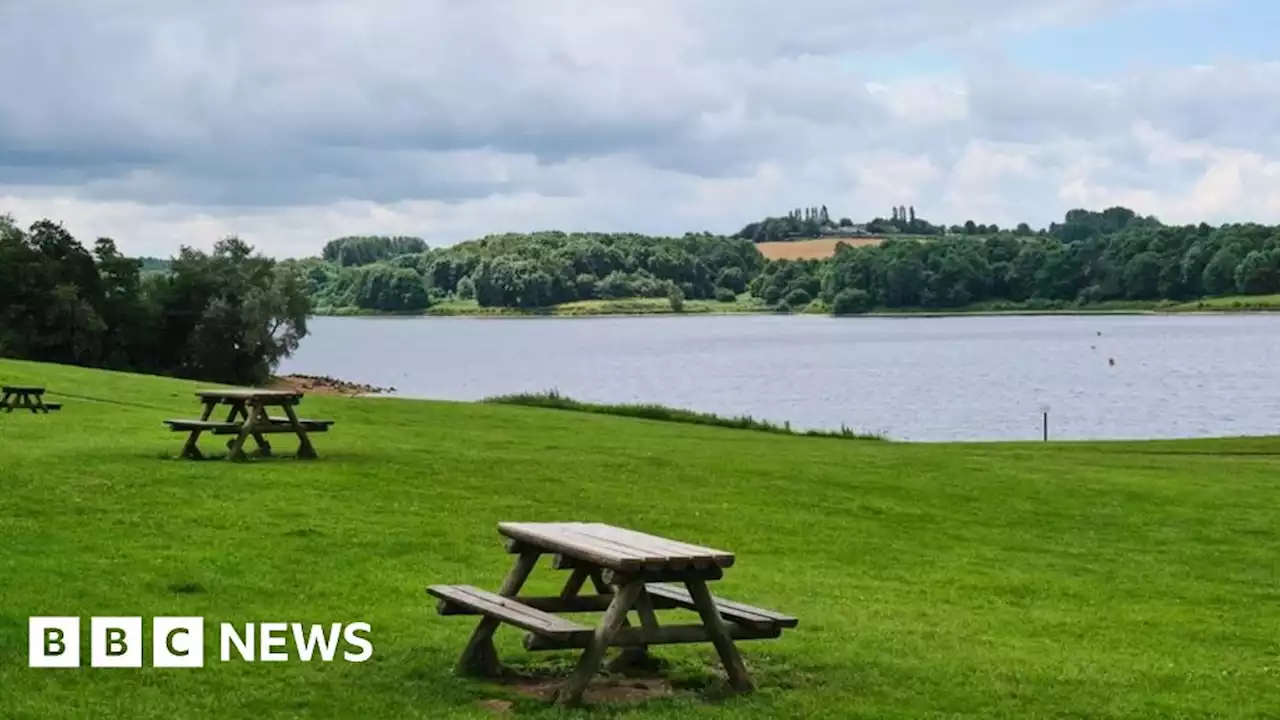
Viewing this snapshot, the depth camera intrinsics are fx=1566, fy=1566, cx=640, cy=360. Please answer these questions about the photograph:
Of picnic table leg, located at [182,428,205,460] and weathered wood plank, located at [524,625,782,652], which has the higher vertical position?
weathered wood plank, located at [524,625,782,652]

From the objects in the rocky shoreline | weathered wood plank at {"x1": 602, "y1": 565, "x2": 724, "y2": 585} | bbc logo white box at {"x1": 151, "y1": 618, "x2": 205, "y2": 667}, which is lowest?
the rocky shoreline

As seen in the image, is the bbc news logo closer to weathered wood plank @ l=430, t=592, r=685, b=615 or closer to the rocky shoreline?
weathered wood plank @ l=430, t=592, r=685, b=615

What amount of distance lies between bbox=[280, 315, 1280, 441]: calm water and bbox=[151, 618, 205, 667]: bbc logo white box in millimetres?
51066

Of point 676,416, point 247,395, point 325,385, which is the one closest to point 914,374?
point 325,385

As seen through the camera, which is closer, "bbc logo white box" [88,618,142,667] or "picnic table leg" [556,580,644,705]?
"picnic table leg" [556,580,644,705]

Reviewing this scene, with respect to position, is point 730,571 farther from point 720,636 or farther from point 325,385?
point 325,385

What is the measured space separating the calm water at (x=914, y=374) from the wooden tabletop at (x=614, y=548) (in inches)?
2018

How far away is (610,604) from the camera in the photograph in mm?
10609

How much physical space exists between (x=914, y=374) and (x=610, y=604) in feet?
310

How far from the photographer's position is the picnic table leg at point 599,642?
9766 mm

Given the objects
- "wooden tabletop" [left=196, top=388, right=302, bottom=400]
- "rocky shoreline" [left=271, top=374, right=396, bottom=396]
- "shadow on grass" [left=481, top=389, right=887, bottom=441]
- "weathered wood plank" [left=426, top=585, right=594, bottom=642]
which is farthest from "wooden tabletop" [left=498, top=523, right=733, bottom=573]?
"rocky shoreline" [left=271, top=374, right=396, bottom=396]

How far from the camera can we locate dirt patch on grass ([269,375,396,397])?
3873 inches

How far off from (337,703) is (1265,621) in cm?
923

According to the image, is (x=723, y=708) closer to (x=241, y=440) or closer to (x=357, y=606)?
(x=357, y=606)
